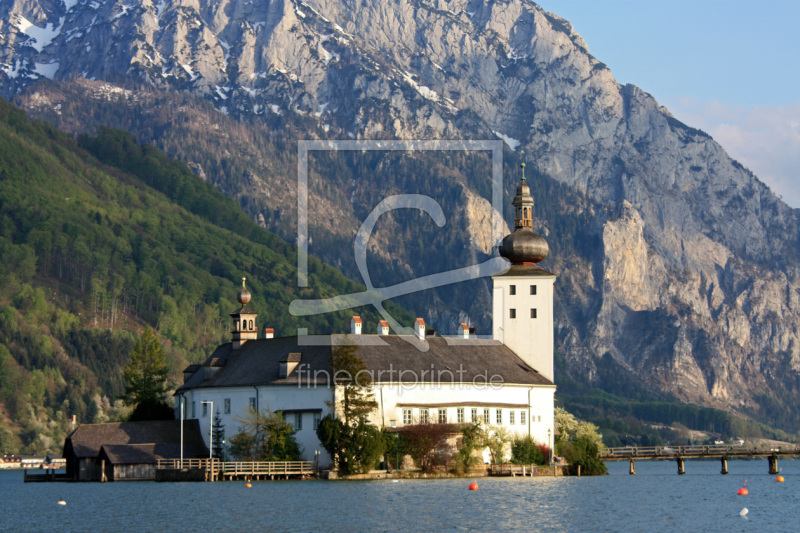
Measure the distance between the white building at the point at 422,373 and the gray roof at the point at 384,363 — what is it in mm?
98

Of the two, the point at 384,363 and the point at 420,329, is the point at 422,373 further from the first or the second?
the point at 420,329

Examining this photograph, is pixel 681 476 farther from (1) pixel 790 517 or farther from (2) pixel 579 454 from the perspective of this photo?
(1) pixel 790 517

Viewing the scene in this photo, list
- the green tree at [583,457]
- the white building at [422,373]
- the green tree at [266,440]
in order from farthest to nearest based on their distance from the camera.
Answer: the green tree at [583,457] < the white building at [422,373] < the green tree at [266,440]

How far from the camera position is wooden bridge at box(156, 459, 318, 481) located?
84438 millimetres

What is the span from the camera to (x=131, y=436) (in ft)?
303

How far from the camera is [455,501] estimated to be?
225 ft

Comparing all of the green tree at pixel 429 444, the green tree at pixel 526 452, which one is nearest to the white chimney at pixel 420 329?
the green tree at pixel 526 452

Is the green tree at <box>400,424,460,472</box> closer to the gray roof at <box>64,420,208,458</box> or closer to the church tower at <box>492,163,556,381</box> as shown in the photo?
the gray roof at <box>64,420,208,458</box>

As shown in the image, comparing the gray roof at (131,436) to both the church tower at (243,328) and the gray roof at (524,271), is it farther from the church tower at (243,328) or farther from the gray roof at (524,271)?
the gray roof at (524,271)

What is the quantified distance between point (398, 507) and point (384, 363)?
2705cm

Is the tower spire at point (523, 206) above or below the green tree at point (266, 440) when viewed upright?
above

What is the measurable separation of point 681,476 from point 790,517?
47.7 meters

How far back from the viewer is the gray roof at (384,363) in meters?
90.1

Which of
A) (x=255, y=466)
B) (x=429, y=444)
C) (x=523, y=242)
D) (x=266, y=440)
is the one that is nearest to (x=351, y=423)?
(x=429, y=444)
